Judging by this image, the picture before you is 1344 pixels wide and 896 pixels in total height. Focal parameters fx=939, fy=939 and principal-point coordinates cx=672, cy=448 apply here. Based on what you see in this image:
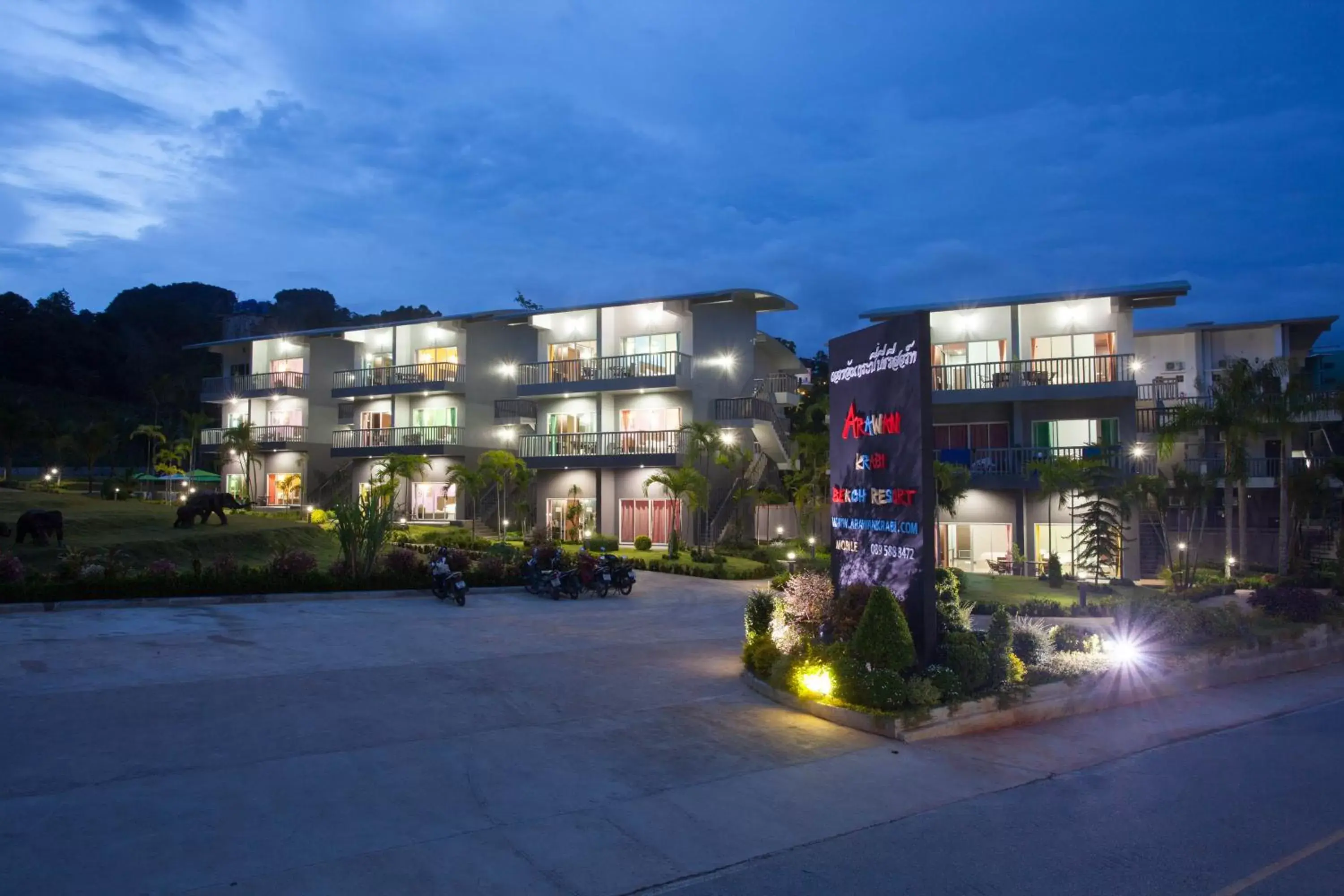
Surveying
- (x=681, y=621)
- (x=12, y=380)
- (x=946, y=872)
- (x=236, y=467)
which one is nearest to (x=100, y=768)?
(x=946, y=872)

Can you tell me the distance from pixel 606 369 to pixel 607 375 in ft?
1.18

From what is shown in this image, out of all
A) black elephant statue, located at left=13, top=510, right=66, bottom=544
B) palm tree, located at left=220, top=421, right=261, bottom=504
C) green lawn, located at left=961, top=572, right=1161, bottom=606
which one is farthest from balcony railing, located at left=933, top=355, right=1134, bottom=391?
palm tree, located at left=220, top=421, right=261, bottom=504

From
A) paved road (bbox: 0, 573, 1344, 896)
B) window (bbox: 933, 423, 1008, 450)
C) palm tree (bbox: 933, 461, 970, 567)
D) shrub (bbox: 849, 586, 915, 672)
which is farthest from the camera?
window (bbox: 933, 423, 1008, 450)

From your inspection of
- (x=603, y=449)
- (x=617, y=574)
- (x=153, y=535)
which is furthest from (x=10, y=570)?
(x=603, y=449)

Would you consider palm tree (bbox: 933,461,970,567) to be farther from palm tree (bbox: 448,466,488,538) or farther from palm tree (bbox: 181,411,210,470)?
palm tree (bbox: 181,411,210,470)

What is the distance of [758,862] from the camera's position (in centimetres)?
644

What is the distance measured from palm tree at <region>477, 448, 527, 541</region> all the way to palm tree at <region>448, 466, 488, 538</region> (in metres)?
0.30

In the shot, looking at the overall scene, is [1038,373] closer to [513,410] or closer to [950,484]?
[950,484]

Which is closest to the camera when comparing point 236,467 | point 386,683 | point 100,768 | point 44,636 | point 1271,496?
point 100,768

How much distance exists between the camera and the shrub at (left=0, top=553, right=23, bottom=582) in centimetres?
1616

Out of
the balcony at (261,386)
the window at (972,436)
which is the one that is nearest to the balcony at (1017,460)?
the window at (972,436)

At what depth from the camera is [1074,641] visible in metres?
13.2

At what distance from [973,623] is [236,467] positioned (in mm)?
43013

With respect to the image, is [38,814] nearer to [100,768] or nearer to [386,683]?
[100,768]
